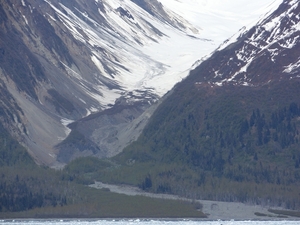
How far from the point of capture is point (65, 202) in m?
87.6

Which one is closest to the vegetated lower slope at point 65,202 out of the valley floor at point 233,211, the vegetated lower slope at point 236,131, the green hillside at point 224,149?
the valley floor at point 233,211

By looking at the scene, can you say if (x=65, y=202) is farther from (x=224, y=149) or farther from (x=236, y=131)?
(x=236, y=131)

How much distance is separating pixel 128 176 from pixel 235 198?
14.6 metres

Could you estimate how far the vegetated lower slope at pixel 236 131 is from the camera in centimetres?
9419

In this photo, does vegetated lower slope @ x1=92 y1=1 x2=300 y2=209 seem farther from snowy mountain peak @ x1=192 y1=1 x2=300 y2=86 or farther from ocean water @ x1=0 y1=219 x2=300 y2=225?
ocean water @ x1=0 y1=219 x2=300 y2=225

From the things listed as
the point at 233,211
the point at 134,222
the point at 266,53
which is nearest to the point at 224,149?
the point at 266,53

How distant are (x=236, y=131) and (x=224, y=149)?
2142 millimetres

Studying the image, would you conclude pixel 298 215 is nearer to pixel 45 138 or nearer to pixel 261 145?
pixel 261 145

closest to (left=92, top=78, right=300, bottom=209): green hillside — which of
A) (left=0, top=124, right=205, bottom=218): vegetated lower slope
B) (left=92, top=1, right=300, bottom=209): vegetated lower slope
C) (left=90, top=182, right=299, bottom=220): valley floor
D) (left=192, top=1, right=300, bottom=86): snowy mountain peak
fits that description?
(left=92, top=1, right=300, bottom=209): vegetated lower slope

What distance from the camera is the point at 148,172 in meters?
99.9

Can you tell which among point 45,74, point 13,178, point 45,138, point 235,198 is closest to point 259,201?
point 235,198

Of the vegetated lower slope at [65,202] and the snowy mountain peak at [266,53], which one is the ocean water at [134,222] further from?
the snowy mountain peak at [266,53]

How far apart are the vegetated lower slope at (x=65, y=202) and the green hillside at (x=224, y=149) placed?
19.8 feet

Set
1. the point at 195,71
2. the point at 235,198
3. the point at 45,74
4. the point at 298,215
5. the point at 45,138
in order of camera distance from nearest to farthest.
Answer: the point at 298,215, the point at 235,198, the point at 195,71, the point at 45,138, the point at 45,74
